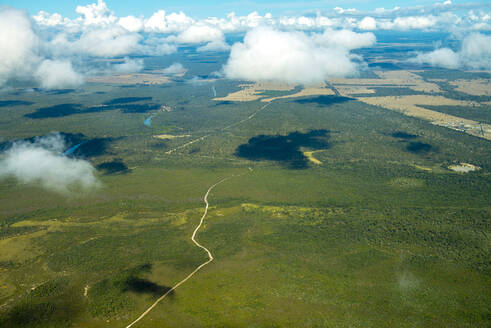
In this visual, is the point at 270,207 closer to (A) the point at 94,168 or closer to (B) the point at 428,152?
(A) the point at 94,168

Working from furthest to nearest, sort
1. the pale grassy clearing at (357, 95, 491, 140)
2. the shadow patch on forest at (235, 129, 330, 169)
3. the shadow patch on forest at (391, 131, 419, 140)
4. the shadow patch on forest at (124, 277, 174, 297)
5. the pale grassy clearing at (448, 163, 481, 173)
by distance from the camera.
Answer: the pale grassy clearing at (357, 95, 491, 140), the shadow patch on forest at (391, 131, 419, 140), the shadow patch on forest at (235, 129, 330, 169), the pale grassy clearing at (448, 163, 481, 173), the shadow patch on forest at (124, 277, 174, 297)

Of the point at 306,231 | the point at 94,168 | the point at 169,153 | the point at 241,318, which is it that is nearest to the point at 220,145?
the point at 169,153

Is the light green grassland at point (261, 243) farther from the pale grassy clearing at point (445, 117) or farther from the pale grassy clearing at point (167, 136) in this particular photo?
the pale grassy clearing at point (445, 117)

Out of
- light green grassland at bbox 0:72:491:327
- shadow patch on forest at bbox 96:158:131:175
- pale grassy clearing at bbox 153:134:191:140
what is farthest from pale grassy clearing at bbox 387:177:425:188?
pale grassy clearing at bbox 153:134:191:140

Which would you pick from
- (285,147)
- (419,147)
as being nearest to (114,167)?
(285,147)

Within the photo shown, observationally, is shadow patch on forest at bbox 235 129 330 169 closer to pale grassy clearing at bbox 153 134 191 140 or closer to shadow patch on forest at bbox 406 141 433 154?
shadow patch on forest at bbox 406 141 433 154

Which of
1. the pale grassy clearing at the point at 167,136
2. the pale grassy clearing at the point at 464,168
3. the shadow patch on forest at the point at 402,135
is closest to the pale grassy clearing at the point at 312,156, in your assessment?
the shadow patch on forest at the point at 402,135
